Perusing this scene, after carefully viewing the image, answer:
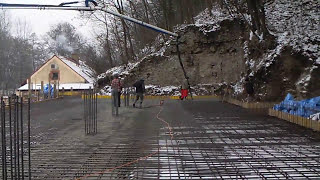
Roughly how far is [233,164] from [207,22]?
924 inches

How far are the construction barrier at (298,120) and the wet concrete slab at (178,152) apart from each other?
0.23 meters

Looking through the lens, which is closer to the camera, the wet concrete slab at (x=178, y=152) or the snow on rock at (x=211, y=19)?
the wet concrete slab at (x=178, y=152)

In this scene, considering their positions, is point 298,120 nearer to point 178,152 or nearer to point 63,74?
point 178,152

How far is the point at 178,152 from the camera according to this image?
597 cm

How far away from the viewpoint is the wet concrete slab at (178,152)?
4690 mm

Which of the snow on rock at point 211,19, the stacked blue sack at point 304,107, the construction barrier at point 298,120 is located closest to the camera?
the construction barrier at point 298,120

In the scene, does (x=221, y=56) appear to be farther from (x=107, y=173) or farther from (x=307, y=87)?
(x=107, y=173)

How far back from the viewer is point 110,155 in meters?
5.83

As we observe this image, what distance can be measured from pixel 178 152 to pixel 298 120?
450 cm

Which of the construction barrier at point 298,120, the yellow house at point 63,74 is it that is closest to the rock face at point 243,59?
the construction barrier at point 298,120

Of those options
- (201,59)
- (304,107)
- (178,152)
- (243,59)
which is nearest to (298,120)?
(304,107)

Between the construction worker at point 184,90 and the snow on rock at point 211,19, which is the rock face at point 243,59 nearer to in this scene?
the snow on rock at point 211,19

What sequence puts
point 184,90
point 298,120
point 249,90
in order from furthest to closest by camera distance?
point 184,90 → point 249,90 → point 298,120

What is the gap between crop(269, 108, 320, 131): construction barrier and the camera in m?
8.00
